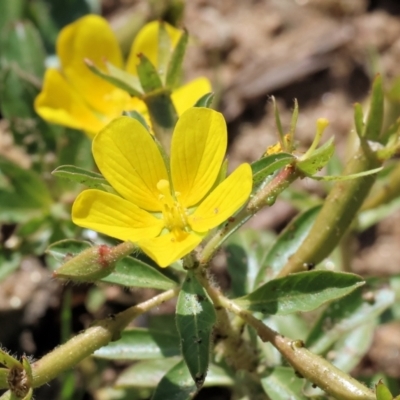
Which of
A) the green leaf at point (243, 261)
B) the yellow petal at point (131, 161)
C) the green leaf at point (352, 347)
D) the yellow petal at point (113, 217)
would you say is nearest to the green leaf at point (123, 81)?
the yellow petal at point (131, 161)

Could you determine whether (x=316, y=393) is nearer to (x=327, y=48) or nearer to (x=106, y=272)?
(x=106, y=272)

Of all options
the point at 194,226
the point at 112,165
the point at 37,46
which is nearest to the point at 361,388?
the point at 194,226

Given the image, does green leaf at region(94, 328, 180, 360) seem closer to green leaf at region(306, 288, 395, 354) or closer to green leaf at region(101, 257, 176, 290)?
green leaf at region(101, 257, 176, 290)

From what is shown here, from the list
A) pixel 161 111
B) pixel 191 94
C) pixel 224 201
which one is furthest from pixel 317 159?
pixel 191 94

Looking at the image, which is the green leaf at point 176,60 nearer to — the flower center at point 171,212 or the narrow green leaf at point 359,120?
the flower center at point 171,212

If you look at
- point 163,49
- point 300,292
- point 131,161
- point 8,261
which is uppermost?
point 163,49

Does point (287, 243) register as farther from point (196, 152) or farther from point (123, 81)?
point (123, 81)
